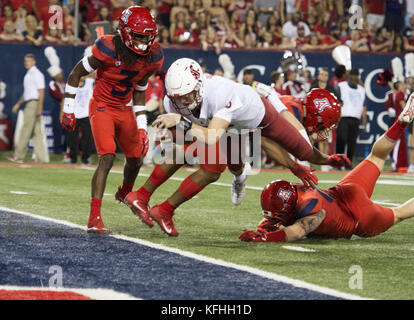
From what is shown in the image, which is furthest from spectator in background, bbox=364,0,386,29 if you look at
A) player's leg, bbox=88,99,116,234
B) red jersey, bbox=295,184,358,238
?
red jersey, bbox=295,184,358,238

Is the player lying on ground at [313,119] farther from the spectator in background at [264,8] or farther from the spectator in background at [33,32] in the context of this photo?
the spectator in background at [264,8]

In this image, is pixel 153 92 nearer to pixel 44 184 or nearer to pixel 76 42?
pixel 76 42

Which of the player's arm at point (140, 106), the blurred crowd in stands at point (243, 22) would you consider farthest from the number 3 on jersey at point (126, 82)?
the blurred crowd in stands at point (243, 22)

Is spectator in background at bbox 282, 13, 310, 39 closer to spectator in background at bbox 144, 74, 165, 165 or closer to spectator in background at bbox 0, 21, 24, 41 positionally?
spectator in background at bbox 144, 74, 165, 165

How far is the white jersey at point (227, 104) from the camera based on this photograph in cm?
577

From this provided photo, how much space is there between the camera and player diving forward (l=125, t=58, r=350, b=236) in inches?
222

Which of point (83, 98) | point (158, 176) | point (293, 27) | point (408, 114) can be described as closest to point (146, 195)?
point (158, 176)

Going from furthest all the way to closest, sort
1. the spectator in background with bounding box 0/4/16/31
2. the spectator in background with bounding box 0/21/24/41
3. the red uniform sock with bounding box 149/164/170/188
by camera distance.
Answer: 1. the spectator in background with bounding box 0/4/16/31
2. the spectator in background with bounding box 0/21/24/41
3. the red uniform sock with bounding box 149/164/170/188

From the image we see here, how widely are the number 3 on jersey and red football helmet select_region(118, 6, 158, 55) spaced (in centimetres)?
29

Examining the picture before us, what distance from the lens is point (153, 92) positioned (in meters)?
14.6

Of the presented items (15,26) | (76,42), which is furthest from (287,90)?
(15,26)

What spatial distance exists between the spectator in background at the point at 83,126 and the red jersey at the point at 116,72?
295 inches

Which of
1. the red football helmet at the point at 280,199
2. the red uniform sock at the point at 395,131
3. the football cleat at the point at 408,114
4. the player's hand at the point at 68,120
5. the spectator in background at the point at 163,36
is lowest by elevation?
the red football helmet at the point at 280,199

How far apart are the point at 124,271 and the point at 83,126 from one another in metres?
10.2
